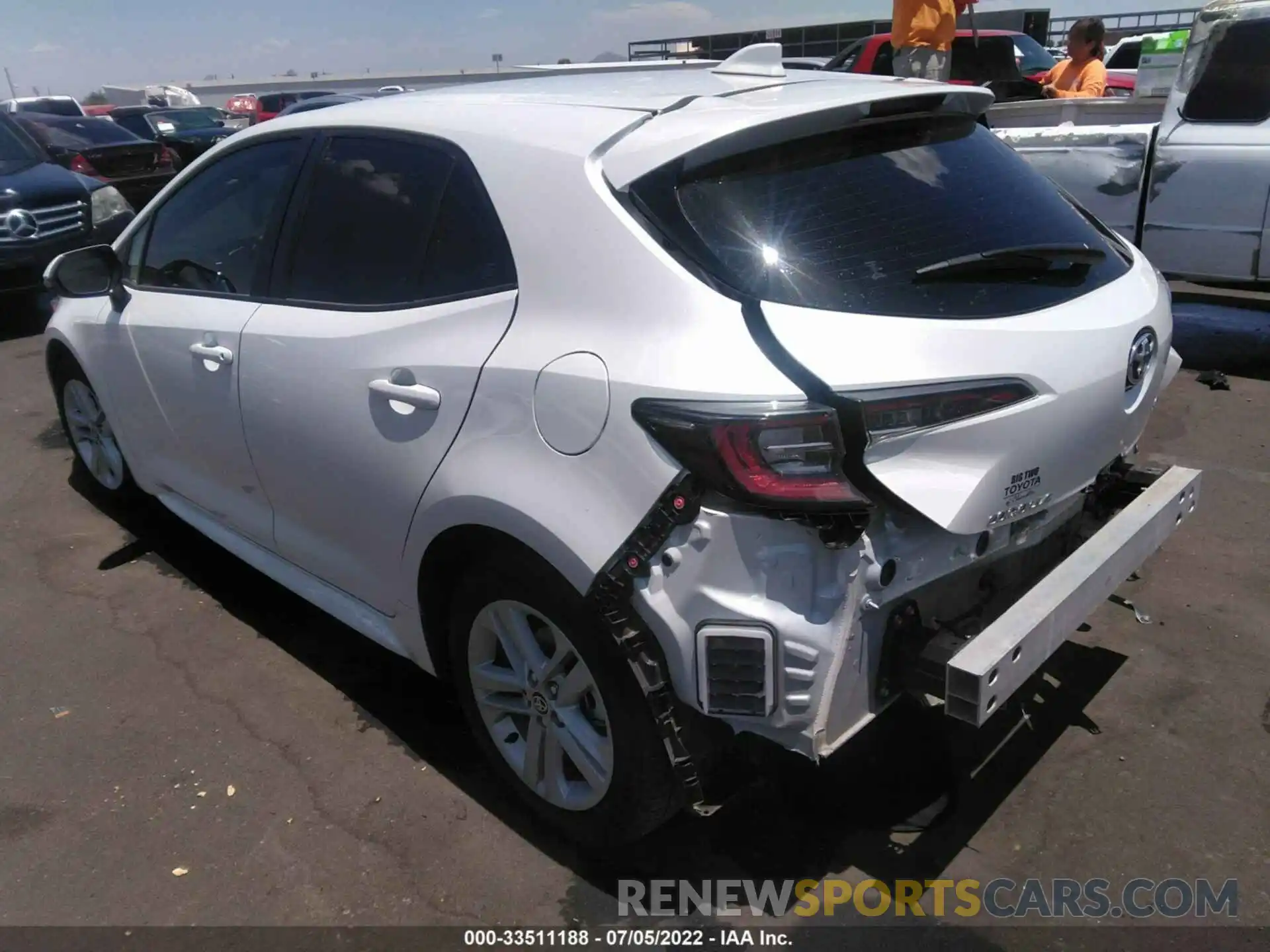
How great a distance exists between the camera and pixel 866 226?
2.30 meters

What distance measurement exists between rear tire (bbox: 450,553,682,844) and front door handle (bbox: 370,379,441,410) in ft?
1.39

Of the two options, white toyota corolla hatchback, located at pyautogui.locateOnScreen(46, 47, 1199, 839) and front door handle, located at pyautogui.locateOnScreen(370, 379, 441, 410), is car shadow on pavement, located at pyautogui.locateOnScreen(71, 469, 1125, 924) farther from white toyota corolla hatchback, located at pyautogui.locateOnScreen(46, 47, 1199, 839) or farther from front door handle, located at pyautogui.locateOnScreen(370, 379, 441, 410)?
front door handle, located at pyautogui.locateOnScreen(370, 379, 441, 410)

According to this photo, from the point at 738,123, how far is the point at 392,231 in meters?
1.07

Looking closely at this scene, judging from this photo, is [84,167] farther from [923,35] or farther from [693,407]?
[693,407]

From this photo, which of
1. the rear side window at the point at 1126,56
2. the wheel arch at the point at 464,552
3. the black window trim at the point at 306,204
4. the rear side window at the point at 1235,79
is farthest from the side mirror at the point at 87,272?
the rear side window at the point at 1126,56

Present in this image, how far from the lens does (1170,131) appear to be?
6285 millimetres

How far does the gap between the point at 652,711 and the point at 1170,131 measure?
19.3 ft

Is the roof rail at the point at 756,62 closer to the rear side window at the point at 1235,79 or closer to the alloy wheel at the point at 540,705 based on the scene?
the alloy wheel at the point at 540,705

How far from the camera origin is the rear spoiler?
225 centimetres

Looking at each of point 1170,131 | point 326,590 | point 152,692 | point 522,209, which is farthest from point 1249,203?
point 152,692

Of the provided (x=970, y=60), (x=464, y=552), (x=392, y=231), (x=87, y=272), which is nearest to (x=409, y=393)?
(x=464, y=552)

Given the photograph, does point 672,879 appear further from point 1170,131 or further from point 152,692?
point 1170,131

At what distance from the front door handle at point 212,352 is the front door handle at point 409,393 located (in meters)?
0.84

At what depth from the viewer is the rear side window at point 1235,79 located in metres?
6.21
